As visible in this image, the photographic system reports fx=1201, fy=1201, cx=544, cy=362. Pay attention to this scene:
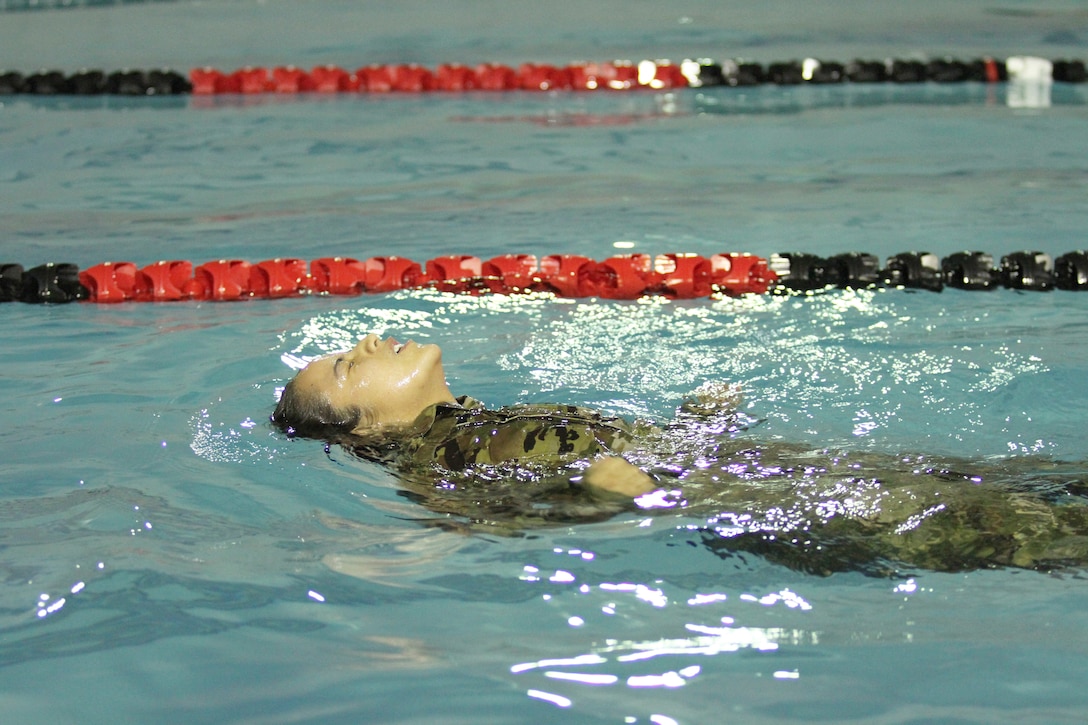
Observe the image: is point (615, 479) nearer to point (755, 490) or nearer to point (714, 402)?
point (755, 490)

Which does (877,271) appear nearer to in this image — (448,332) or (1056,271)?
(1056,271)

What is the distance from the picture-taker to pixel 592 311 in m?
5.24

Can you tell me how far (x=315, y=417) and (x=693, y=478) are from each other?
3.63 feet

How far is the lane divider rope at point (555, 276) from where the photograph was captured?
5.40 metres

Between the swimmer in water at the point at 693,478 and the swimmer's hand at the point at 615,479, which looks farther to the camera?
the swimmer's hand at the point at 615,479

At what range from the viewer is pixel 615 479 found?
2986 mm

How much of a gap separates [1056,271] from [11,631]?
454cm

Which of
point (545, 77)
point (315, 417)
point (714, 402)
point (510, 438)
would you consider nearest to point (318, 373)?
point (315, 417)

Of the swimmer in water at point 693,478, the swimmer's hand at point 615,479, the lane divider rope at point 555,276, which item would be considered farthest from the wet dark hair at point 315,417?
the lane divider rope at point 555,276

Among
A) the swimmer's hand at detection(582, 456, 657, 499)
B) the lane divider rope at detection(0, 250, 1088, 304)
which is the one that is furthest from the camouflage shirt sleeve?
the lane divider rope at detection(0, 250, 1088, 304)

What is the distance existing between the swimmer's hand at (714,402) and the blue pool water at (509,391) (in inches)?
5.0

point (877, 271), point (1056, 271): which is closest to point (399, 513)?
point (877, 271)

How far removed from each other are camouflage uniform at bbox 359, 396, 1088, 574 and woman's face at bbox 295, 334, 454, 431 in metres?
0.07

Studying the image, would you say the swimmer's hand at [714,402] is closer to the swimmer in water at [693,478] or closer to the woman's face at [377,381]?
the swimmer in water at [693,478]
